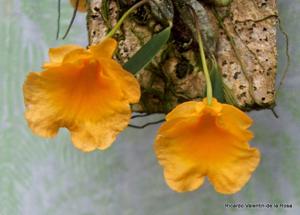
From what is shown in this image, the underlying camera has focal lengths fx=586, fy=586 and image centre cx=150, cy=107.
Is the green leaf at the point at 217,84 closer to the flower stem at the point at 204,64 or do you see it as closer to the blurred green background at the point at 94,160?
the flower stem at the point at 204,64

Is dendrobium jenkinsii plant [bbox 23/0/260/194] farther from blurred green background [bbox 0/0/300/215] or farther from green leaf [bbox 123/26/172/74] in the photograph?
blurred green background [bbox 0/0/300/215]

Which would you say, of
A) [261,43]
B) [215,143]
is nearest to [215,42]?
[261,43]

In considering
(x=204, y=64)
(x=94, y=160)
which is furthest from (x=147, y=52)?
(x=94, y=160)

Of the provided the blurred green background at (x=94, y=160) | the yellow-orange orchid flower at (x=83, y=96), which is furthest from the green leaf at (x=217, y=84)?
the blurred green background at (x=94, y=160)

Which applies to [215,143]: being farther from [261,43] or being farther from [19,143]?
[19,143]

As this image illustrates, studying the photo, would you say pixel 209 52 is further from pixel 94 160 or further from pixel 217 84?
pixel 94 160
